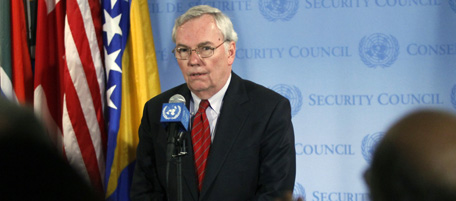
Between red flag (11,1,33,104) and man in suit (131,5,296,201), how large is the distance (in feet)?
3.53

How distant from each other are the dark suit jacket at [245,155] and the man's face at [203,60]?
117 mm

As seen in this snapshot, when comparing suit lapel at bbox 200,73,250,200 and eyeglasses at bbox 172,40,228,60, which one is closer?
suit lapel at bbox 200,73,250,200

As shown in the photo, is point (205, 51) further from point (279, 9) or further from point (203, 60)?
point (279, 9)

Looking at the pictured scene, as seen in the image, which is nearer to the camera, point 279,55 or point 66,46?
point 66,46

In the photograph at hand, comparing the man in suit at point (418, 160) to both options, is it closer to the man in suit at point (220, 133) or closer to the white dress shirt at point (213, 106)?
the man in suit at point (220, 133)

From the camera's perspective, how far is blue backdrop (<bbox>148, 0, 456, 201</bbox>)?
372cm

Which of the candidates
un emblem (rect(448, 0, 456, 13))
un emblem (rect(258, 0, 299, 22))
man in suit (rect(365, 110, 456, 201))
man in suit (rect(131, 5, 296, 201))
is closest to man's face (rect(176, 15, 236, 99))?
man in suit (rect(131, 5, 296, 201))

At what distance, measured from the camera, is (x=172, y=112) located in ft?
7.29

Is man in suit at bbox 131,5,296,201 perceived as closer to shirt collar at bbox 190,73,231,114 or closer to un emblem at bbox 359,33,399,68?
shirt collar at bbox 190,73,231,114

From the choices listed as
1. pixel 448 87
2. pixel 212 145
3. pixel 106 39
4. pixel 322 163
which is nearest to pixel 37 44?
pixel 106 39

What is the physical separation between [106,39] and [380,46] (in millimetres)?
1913

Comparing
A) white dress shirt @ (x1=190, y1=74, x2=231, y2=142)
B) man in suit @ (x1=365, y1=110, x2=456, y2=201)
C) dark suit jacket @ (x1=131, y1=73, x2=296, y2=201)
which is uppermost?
man in suit @ (x1=365, y1=110, x2=456, y2=201)

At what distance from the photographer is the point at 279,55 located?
3922 mm

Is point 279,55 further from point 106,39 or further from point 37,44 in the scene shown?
point 37,44
